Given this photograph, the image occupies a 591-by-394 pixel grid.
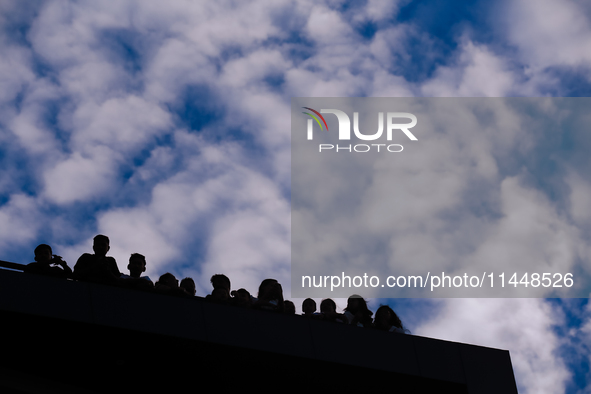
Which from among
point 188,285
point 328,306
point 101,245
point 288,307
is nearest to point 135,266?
point 101,245

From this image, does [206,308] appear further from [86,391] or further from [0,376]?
[0,376]

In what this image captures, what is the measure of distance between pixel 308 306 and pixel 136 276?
135 inches

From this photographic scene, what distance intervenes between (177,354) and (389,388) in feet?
13.7

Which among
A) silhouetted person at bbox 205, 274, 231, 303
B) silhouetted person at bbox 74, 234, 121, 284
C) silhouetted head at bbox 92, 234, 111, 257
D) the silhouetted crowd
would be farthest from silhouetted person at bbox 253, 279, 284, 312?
silhouetted head at bbox 92, 234, 111, 257

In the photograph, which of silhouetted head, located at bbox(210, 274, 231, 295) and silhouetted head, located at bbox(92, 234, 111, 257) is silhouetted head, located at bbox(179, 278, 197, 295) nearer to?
silhouetted head, located at bbox(210, 274, 231, 295)

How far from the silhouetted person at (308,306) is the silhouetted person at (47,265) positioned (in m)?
4.46

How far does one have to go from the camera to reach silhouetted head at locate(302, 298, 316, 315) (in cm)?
1014

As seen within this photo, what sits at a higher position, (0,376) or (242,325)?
(242,325)

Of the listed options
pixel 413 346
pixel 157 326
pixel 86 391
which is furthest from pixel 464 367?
pixel 86 391

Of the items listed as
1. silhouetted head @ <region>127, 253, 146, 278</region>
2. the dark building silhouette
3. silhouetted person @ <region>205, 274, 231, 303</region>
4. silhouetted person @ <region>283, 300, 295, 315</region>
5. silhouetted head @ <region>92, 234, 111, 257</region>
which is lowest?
the dark building silhouette

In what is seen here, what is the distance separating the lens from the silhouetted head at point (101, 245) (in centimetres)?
866

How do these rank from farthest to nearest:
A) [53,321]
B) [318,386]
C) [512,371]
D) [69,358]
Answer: [512,371]
[318,386]
[69,358]
[53,321]

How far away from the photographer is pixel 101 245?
28.6 ft

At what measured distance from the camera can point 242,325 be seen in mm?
9148
